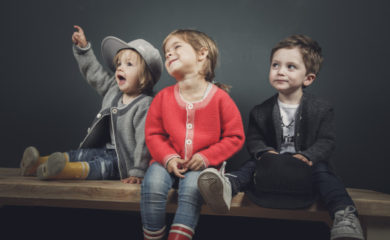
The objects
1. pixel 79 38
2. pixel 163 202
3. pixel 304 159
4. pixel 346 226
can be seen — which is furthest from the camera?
pixel 79 38

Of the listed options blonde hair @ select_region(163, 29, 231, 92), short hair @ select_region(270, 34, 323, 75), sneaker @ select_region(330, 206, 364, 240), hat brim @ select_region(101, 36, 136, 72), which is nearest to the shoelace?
sneaker @ select_region(330, 206, 364, 240)

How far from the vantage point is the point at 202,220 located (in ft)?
4.86

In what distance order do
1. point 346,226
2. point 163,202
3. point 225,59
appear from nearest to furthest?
point 346,226 < point 163,202 < point 225,59

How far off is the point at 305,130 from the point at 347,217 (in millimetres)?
373

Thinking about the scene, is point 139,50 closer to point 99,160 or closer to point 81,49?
point 81,49

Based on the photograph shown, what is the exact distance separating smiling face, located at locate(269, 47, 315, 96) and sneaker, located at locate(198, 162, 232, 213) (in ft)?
1.52

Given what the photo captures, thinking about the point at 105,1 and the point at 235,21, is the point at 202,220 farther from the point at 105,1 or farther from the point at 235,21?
the point at 105,1

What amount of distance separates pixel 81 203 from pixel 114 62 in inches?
23.7

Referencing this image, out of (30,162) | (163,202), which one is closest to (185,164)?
(163,202)

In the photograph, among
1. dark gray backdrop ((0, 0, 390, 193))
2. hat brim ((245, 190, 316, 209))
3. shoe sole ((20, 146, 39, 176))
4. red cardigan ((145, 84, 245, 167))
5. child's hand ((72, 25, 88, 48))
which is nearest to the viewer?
hat brim ((245, 190, 316, 209))

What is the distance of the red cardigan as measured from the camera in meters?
1.12

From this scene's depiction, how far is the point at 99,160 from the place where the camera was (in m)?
1.27

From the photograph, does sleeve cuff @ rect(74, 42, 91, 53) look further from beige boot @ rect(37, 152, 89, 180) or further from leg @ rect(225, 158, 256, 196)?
leg @ rect(225, 158, 256, 196)

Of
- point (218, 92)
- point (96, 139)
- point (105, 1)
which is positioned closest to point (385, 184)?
point (218, 92)
